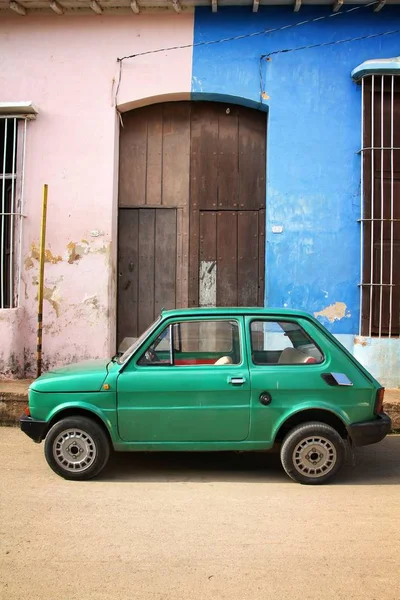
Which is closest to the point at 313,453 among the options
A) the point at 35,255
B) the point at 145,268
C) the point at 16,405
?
the point at 16,405

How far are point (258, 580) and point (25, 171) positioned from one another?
7.20 m

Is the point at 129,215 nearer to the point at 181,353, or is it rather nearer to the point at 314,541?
the point at 181,353

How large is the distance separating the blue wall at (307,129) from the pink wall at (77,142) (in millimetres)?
759

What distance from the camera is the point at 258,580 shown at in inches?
127

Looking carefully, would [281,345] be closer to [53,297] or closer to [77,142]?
[53,297]

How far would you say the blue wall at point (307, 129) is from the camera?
28.1ft

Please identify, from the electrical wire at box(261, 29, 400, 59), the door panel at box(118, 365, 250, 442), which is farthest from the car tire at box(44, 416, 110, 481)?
the electrical wire at box(261, 29, 400, 59)

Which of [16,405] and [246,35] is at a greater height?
[246,35]

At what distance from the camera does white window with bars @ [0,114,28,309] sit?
8.85 m

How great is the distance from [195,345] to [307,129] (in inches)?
181

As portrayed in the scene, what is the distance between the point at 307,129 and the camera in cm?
863

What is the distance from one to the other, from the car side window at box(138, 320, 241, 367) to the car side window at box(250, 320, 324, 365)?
168mm

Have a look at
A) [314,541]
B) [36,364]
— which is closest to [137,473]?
[314,541]

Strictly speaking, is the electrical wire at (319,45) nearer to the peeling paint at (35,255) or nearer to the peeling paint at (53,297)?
the peeling paint at (35,255)
